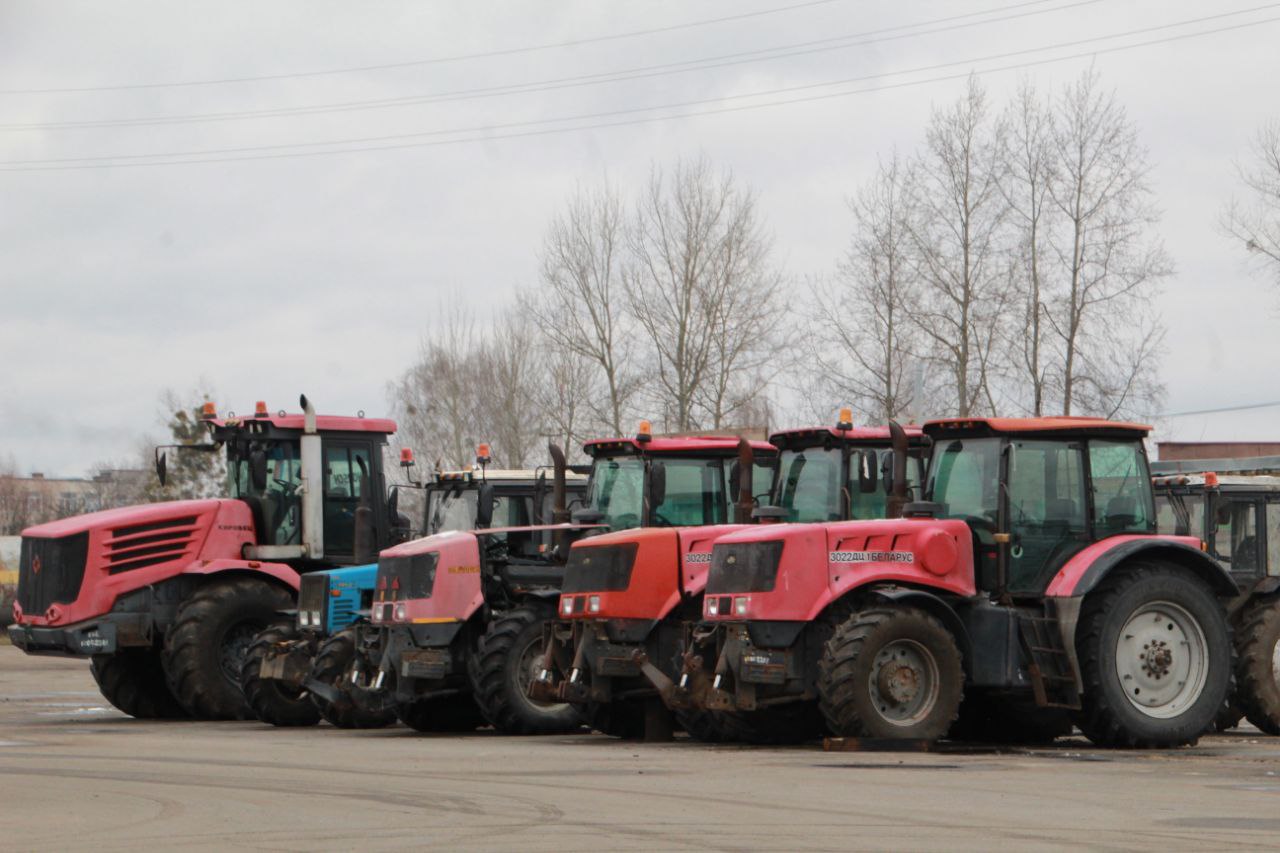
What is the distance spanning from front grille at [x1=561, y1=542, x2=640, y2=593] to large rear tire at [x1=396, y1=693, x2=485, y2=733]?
2.49 metres

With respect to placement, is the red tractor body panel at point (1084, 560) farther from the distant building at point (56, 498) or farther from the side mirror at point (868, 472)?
the distant building at point (56, 498)

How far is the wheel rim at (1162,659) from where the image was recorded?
50.6ft

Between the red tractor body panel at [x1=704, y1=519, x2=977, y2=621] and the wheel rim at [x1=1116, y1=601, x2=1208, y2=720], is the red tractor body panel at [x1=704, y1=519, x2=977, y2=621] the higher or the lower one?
the higher one

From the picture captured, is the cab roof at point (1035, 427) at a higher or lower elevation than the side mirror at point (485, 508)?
higher

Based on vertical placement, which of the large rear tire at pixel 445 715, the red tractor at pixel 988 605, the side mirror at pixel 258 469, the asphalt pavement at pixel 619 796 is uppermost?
the side mirror at pixel 258 469

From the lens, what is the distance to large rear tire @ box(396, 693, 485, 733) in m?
19.1

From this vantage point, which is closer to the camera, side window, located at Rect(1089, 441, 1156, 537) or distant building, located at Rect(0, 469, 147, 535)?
side window, located at Rect(1089, 441, 1156, 537)

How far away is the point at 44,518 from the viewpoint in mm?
111500

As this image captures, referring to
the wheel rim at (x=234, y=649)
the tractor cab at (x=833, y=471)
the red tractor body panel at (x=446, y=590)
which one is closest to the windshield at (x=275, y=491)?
the wheel rim at (x=234, y=649)

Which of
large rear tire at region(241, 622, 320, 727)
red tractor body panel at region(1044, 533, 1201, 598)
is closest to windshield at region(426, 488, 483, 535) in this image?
large rear tire at region(241, 622, 320, 727)

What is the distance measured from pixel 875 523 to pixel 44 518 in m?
103

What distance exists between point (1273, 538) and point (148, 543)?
1185 centimetres

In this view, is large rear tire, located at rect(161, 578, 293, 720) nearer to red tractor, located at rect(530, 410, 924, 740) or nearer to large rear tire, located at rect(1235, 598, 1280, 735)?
red tractor, located at rect(530, 410, 924, 740)

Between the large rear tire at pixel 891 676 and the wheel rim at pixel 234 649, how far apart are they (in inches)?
333
